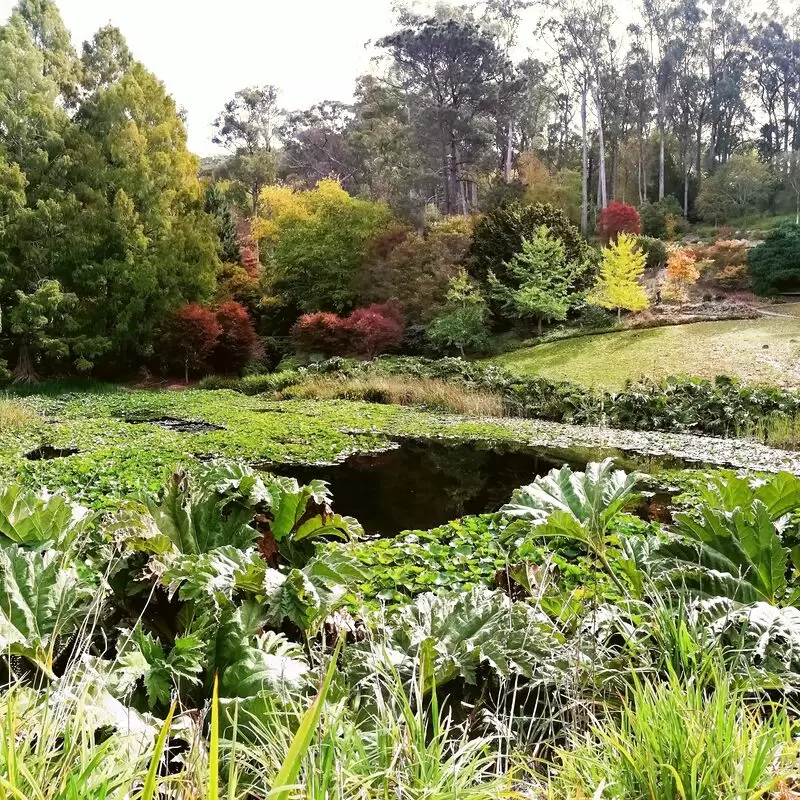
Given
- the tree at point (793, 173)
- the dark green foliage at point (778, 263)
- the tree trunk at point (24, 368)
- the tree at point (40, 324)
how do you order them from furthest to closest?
the tree at point (793, 173)
the dark green foliage at point (778, 263)
the tree trunk at point (24, 368)
the tree at point (40, 324)

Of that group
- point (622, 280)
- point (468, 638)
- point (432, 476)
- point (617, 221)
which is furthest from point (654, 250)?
point (468, 638)

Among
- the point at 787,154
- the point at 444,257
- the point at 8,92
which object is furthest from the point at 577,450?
the point at 787,154

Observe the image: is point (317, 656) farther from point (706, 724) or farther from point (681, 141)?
point (681, 141)

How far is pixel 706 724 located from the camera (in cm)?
108

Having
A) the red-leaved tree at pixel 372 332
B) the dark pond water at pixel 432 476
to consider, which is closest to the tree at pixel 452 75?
the red-leaved tree at pixel 372 332

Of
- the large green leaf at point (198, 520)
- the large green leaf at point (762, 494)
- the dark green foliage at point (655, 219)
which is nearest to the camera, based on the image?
the large green leaf at point (762, 494)

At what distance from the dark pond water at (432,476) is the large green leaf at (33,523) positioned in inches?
107

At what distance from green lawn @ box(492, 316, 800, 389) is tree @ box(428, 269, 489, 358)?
1.19m

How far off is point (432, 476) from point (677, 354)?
10.6 meters

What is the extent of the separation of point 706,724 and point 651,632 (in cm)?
41

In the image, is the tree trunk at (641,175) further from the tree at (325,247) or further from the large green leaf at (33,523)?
the large green leaf at (33,523)

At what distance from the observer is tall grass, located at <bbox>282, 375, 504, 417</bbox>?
11109 millimetres

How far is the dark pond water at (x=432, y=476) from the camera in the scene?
503 cm

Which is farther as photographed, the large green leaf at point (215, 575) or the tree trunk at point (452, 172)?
the tree trunk at point (452, 172)
